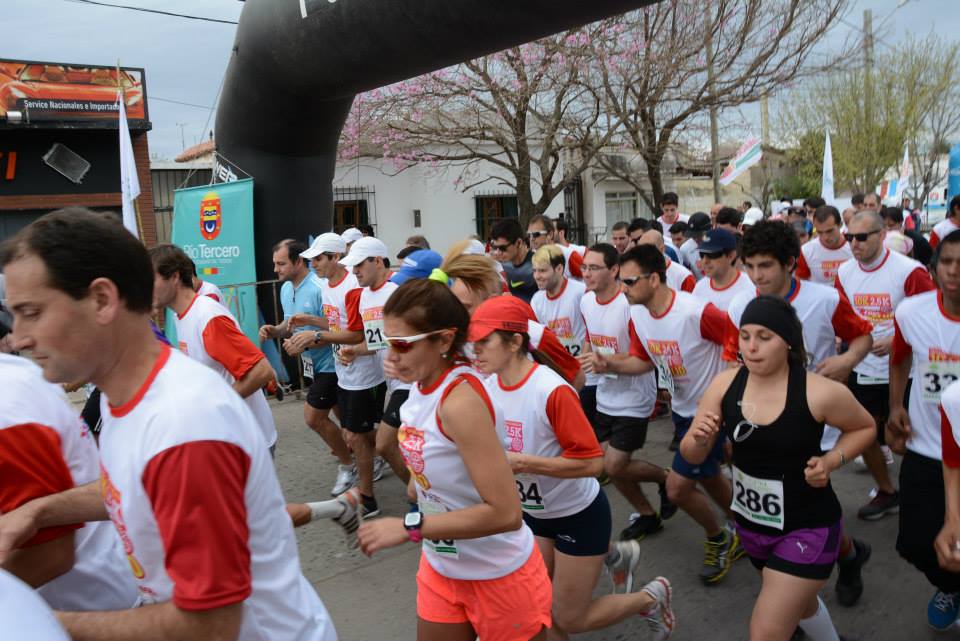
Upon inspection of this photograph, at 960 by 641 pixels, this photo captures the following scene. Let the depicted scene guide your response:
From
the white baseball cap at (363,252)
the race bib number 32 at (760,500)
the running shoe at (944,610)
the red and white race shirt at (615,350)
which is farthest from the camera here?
the white baseball cap at (363,252)

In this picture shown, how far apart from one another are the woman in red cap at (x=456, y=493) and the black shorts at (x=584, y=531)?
0.56m

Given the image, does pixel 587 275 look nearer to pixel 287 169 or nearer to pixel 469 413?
pixel 469 413

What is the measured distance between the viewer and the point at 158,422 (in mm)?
1499

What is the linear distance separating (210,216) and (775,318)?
27.4ft

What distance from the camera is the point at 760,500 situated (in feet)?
10.2

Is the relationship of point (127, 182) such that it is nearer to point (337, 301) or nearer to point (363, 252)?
point (337, 301)

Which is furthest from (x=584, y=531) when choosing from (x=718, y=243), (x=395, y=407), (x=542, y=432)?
(x=718, y=243)

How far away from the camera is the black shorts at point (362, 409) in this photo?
5.89 m

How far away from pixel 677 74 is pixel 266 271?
9.06 metres

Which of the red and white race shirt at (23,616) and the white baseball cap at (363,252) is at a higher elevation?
the white baseball cap at (363,252)

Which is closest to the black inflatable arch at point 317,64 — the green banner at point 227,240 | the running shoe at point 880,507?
the green banner at point 227,240

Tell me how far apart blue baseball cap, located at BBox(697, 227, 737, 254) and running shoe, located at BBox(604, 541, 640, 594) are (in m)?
2.43

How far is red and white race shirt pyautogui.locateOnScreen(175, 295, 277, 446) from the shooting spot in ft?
13.9

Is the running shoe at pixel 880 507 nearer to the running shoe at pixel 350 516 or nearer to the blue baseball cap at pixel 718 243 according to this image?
the blue baseball cap at pixel 718 243
